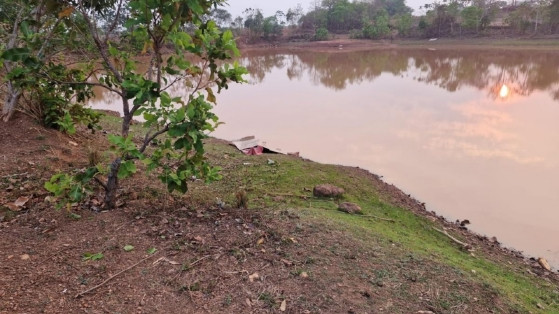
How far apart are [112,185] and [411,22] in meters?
57.4

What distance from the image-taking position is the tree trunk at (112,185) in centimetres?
330

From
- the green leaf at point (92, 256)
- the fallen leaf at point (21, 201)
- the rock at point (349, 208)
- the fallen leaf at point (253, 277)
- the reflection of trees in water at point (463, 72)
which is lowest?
the reflection of trees in water at point (463, 72)

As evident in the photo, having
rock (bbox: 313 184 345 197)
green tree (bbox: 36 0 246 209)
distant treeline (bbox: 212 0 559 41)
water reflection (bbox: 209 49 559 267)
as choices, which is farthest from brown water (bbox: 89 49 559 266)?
distant treeline (bbox: 212 0 559 41)

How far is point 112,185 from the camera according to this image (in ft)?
11.2

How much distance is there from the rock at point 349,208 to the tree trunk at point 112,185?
2.84 metres

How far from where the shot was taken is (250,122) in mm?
12672

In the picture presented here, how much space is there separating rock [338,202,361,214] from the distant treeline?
4062 centimetres

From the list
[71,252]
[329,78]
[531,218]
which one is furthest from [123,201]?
[329,78]

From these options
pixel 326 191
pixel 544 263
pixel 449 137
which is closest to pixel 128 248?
pixel 326 191

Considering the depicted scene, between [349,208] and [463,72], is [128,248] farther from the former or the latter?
[463,72]

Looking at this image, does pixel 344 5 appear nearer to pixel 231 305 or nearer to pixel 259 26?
pixel 259 26

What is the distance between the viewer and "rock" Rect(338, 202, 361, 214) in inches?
201

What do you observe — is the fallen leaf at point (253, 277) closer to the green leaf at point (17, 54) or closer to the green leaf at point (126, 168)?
the green leaf at point (126, 168)

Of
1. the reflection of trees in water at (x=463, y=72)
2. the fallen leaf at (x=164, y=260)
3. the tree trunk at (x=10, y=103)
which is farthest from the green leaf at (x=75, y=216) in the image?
the reflection of trees in water at (x=463, y=72)
